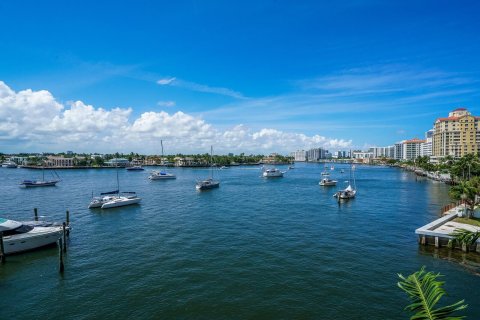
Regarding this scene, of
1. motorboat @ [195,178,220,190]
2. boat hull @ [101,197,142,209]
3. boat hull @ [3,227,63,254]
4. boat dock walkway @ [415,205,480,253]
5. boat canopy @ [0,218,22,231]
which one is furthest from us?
motorboat @ [195,178,220,190]

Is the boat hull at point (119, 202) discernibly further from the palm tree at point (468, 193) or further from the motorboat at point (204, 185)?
the palm tree at point (468, 193)

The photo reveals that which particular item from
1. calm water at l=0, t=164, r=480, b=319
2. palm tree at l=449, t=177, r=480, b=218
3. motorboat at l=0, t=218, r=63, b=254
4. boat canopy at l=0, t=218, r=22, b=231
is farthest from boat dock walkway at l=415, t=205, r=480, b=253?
boat canopy at l=0, t=218, r=22, b=231

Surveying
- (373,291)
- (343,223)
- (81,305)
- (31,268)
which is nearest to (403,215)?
(343,223)

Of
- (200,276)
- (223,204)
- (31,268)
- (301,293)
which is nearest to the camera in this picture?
(301,293)

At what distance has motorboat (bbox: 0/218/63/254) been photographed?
110 ft

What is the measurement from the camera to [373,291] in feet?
82.2

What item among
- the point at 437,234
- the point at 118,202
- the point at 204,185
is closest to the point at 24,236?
the point at 118,202

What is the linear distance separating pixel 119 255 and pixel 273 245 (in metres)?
18.4

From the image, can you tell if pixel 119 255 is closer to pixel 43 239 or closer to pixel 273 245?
pixel 43 239

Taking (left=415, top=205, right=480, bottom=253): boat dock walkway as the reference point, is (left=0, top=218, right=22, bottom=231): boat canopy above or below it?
above

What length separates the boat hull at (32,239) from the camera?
3347cm

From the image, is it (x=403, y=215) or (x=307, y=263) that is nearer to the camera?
(x=307, y=263)

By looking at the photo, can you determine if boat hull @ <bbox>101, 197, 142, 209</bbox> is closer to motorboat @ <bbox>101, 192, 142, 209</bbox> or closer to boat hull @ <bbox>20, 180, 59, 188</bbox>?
motorboat @ <bbox>101, 192, 142, 209</bbox>

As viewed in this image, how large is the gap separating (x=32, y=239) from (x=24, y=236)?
98 centimetres
